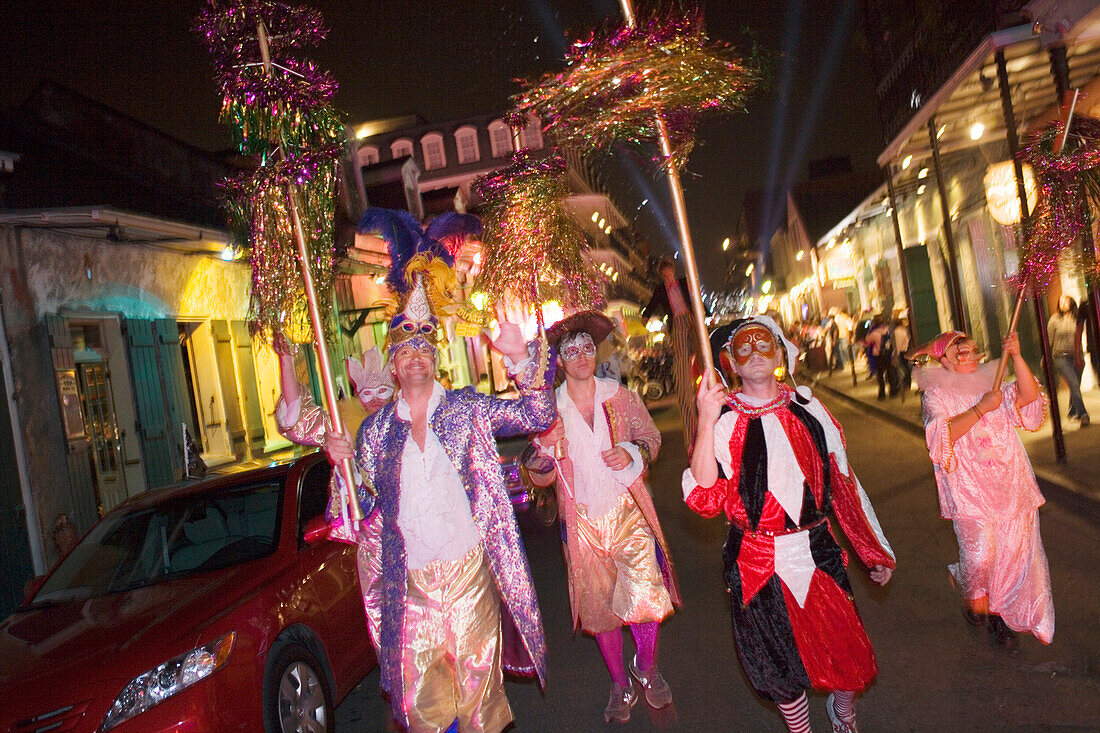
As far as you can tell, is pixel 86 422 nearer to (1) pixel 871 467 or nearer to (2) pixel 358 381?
(2) pixel 358 381

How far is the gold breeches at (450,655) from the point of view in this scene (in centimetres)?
370

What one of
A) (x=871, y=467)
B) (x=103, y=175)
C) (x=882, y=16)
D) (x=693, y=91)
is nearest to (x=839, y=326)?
(x=882, y=16)

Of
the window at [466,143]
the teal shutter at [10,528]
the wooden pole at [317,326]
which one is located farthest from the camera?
the window at [466,143]

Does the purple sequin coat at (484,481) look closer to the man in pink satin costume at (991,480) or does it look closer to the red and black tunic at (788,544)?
the red and black tunic at (788,544)

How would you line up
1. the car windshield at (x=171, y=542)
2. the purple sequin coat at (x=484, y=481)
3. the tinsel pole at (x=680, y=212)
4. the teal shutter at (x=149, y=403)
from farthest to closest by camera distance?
the teal shutter at (x=149, y=403) < the car windshield at (x=171, y=542) < the purple sequin coat at (x=484, y=481) < the tinsel pole at (x=680, y=212)

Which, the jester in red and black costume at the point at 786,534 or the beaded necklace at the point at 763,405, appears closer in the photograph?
the jester in red and black costume at the point at 786,534

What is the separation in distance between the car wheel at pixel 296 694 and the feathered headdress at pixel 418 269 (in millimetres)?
1643

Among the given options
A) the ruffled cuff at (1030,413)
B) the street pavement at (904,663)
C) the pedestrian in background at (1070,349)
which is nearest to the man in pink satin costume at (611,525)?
the street pavement at (904,663)

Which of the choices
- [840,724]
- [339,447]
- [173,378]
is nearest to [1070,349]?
[840,724]

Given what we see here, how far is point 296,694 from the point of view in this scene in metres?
4.32

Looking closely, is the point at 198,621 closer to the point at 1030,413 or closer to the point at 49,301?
the point at 1030,413

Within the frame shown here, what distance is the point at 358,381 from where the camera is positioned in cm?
558

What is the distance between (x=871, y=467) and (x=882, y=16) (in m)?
7.12

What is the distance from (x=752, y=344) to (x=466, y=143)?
45.3m
